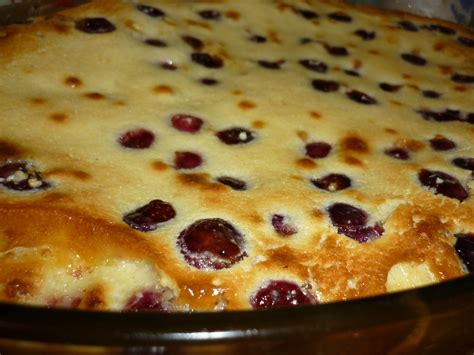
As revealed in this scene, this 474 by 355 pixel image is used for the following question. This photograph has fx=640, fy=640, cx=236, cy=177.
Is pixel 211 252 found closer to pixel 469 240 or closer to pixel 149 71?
pixel 469 240

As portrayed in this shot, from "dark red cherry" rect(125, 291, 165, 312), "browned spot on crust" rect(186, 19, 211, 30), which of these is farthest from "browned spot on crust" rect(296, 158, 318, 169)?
"browned spot on crust" rect(186, 19, 211, 30)

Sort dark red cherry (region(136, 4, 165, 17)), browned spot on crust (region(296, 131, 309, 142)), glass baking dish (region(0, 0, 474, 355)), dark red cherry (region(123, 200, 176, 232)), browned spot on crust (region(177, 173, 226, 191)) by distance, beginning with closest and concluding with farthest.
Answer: glass baking dish (region(0, 0, 474, 355))
dark red cherry (region(123, 200, 176, 232))
browned spot on crust (region(177, 173, 226, 191))
browned spot on crust (region(296, 131, 309, 142))
dark red cherry (region(136, 4, 165, 17))

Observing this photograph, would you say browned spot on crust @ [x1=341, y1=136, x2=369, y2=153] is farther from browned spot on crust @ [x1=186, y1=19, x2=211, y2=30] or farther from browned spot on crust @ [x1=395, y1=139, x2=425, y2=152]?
browned spot on crust @ [x1=186, y1=19, x2=211, y2=30]

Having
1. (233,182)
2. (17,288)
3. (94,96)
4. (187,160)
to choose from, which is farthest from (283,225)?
(94,96)

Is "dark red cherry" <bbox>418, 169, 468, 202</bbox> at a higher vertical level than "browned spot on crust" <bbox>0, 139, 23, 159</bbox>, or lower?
higher

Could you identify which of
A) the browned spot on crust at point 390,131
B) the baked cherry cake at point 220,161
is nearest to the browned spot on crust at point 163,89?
the baked cherry cake at point 220,161

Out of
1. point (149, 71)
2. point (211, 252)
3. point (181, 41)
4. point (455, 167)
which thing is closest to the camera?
point (211, 252)

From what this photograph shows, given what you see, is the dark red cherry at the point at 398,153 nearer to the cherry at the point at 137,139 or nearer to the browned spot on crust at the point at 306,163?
the browned spot on crust at the point at 306,163

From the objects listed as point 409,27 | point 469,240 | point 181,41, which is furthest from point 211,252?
point 409,27
